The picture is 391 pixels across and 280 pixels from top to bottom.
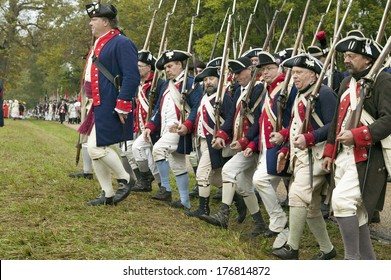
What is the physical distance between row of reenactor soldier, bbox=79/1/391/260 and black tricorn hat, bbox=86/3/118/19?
4.70ft

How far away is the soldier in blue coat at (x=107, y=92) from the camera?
22.1 feet

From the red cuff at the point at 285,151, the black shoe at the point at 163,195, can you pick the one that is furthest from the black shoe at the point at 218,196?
Result: the red cuff at the point at 285,151

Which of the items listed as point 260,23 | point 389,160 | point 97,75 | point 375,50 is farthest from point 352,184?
point 260,23

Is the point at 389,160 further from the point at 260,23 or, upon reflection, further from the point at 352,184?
the point at 260,23

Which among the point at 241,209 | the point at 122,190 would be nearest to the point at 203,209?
the point at 241,209

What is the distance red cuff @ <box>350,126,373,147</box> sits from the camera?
4.98m

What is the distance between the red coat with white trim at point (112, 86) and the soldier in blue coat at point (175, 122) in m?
1.40

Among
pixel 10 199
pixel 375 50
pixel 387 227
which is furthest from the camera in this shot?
pixel 387 227

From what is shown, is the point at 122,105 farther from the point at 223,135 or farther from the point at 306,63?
the point at 306,63

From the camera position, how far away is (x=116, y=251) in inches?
193

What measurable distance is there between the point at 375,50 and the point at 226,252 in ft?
6.64

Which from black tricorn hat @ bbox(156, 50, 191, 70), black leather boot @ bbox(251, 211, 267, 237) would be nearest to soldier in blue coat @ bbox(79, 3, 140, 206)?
black tricorn hat @ bbox(156, 50, 191, 70)

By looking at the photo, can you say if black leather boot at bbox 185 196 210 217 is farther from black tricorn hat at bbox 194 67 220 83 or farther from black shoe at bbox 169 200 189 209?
black tricorn hat at bbox 194 67 220 83

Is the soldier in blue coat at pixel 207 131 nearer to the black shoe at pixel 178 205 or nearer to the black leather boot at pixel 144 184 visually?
the black shoe at pixel 178 205
